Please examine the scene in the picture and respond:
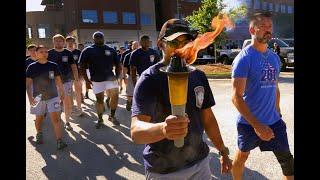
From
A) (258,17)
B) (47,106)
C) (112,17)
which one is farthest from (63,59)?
(112,17)

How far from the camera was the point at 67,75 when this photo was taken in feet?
31.8

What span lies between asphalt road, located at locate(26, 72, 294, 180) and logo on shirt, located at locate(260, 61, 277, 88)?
1625 mm

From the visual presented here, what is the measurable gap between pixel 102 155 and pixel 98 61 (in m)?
2.63

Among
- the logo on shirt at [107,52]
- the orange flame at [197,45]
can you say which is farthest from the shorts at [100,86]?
the orange flame at [197,45]

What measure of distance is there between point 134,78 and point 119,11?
44502mm

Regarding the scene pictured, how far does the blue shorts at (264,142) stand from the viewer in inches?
159

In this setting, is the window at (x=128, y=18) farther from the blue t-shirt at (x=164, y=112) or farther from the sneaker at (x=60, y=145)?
the blue t-shirt at (x=164, y=112)

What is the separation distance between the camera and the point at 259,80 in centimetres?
408

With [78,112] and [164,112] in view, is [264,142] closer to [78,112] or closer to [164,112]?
[164,112]

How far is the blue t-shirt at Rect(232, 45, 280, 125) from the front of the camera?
4047mm

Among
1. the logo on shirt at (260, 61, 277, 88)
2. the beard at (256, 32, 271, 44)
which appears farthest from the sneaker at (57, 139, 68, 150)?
the beard at (256, 32, 271, 44)

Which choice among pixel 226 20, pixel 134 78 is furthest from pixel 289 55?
pixel 226 20

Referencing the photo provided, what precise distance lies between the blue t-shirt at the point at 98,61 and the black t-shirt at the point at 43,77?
5.05 feet
